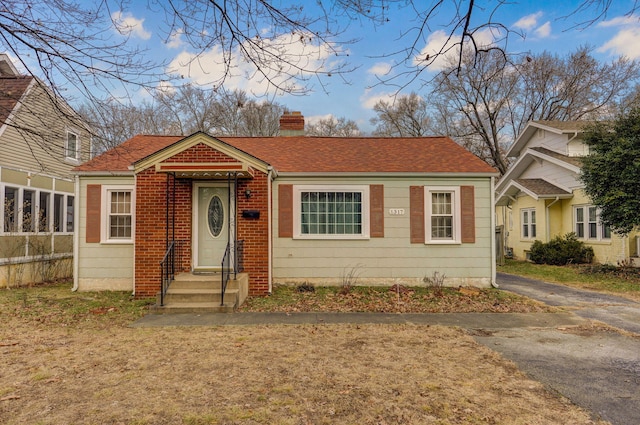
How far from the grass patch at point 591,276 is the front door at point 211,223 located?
10297mm

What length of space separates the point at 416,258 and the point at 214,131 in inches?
836

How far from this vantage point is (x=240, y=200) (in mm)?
8820

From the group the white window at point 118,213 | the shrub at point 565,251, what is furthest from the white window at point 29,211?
the shrub at point 565,251

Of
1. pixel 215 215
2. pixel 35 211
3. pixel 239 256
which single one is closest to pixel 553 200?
pixel 239 256

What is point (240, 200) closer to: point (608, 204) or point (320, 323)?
point (320, 323)

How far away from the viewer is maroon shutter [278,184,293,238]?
9.78 meters

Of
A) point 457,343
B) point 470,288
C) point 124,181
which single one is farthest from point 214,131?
point 457,343

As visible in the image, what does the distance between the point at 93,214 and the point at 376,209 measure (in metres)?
7.46

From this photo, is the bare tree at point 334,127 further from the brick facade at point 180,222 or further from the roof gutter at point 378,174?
the brick facade at point 180,222

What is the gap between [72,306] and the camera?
7.89 metres

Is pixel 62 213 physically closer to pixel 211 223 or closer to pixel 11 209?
A: pixel 11 209

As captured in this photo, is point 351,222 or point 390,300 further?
point 351,222

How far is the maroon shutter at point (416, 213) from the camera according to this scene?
32.4 feet

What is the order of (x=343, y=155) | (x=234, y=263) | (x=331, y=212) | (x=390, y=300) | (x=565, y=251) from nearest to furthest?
1. (x=234, y=263)
2. (x=390, y=300)
3. (x=331, y=212)
4. (x=343, y=155)
5. (x=565, y=251)
